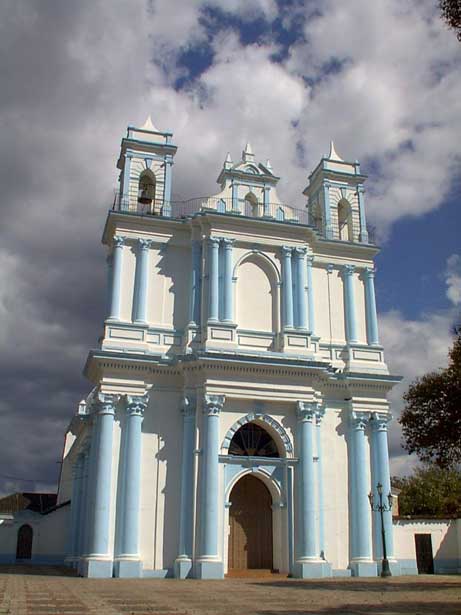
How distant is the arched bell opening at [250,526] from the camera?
83.8ft

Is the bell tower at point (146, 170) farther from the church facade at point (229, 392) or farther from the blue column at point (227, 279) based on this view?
the blue column at point (227, 279)

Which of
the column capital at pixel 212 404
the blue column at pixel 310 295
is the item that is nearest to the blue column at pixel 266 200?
the blue column at pixel 310 295

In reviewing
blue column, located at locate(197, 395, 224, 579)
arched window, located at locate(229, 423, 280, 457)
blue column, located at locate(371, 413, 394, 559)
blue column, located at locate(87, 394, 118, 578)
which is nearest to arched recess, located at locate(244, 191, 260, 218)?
blue column, located at locate(197, 395, 224, 579)

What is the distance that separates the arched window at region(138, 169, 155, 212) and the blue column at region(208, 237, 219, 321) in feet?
12.9

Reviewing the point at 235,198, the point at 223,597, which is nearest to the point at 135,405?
the point at 235,198

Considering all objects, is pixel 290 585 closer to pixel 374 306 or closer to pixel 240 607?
pixel 240 607

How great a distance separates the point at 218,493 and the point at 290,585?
4.74 m

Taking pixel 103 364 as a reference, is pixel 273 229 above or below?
above

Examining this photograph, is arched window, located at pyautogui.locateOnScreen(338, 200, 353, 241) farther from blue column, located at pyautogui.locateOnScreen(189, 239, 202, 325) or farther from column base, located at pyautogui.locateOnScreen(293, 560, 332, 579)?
column base, located at pyautogui.locateOnScreen(293, 560, 332, 579)

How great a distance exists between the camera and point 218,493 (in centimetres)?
2433

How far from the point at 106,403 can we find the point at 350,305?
11863mm

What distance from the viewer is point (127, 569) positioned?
2333 cm

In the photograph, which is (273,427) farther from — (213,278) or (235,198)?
(235,198)

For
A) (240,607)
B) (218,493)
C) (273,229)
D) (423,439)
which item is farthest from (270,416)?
(240,607)
